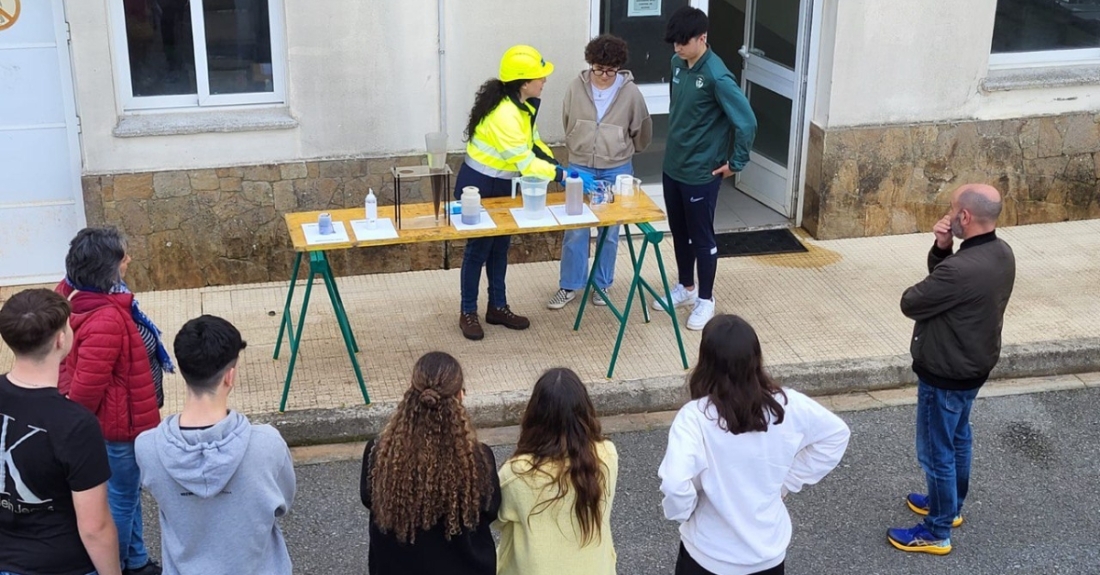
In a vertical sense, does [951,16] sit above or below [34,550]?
→ above

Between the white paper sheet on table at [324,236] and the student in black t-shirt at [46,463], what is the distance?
2.39 meters

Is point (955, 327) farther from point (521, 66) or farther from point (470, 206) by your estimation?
point (521, 66)

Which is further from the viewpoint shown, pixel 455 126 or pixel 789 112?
pixel 789 112

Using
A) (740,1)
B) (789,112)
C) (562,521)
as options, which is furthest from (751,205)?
(562,521)

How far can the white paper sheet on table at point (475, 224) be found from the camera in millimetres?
6340

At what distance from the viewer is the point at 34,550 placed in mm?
3664

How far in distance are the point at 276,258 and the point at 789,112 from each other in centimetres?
375

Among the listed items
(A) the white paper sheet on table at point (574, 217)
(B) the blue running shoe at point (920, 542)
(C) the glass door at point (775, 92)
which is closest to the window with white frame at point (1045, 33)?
(C) the glass door at point (775, 92)

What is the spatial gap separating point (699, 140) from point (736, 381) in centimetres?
349

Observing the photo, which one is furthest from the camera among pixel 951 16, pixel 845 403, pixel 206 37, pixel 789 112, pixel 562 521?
→ pixel 789 112

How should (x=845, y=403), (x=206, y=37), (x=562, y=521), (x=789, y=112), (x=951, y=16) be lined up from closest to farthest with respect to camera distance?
(x=562, y=521)
(x=845, y=403)
(x=206, y=37)
(x=951, y=16)
(x=789, y=112)

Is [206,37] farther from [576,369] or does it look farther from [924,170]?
[924,170]

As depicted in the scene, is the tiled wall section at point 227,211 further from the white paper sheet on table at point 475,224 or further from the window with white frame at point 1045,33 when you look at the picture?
the window with white frame at point 1045,33

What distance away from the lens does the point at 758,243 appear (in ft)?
27.9
